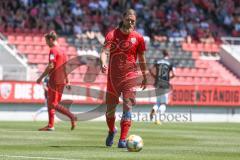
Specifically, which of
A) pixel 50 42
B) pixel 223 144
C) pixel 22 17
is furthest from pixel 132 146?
pixel 22 17

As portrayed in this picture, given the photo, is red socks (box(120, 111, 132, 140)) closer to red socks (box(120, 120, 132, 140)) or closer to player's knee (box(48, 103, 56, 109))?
red socks (box(120, 120, 132, 140))

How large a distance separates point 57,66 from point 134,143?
23.4ft

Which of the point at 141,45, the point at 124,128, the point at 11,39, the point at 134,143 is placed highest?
the point at 11,39

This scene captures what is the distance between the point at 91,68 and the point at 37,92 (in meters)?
4.90

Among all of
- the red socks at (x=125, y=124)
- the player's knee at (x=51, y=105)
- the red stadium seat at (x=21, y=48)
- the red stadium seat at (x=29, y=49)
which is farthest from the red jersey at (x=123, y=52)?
the red stadium seat at (x=29, y=49)

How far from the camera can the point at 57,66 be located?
20.5 m

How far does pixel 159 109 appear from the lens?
2809 cm

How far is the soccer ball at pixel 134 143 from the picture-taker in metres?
13.8

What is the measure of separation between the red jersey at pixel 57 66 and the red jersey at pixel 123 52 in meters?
5.46

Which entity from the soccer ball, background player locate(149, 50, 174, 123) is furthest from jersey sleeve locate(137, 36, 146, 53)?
background player locate(149, 50, 174, 123)

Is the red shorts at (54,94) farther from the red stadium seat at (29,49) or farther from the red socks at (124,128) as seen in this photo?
the red stadium seat at (29,49)

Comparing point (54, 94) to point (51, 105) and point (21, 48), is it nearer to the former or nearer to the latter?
point (51, 105)

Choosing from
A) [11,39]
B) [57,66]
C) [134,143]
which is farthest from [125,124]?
[11,39]

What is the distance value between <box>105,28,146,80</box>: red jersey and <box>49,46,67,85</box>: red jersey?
5.46 meters
